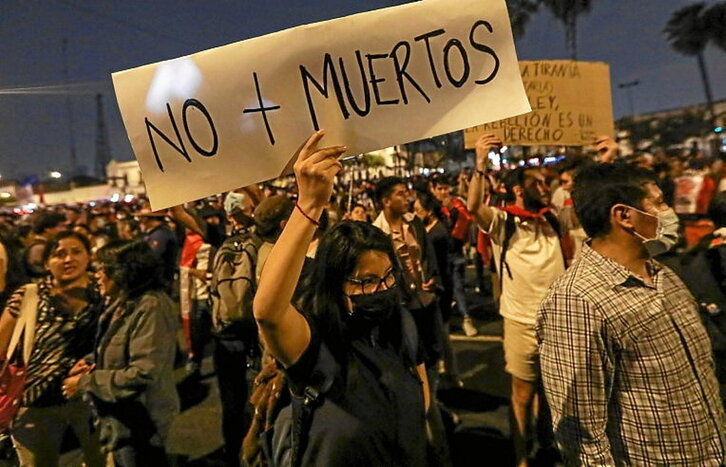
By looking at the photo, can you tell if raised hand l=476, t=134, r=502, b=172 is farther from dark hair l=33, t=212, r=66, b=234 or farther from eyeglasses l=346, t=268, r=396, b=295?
dark hair l=33, t=212, r=66, b=234

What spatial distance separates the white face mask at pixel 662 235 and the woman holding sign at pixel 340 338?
91 cm

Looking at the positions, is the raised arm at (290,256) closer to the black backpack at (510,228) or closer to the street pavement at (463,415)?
the black backpack at (510,228)

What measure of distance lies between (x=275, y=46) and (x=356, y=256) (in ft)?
2.45

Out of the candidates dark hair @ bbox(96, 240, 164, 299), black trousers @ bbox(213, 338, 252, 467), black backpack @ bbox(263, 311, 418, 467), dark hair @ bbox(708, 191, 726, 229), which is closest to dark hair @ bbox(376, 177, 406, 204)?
black trousers @ bbox(213, 338, 252, 467)

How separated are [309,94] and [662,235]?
1.40 m

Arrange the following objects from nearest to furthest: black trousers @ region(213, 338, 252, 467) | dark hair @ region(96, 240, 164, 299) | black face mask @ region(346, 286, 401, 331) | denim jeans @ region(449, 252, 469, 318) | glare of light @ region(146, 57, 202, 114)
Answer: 1. glare of light @ region(146, 57, 202, 114)
2. black face mask @ region(346, 286, 401, 331)
3. dark hair @ region(96, 240, 164, 299)
4. black trousers @ region(213, 338, 252, 467)
5. denim jeans @ region(449, 252, 469, 318)

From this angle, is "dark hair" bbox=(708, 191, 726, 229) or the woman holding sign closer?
the woman holding sign

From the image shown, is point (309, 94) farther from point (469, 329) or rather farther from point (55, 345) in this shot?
point (469, 329)

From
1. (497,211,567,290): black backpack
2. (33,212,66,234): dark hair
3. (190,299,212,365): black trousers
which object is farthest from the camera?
(33,212,66,234): dark hair

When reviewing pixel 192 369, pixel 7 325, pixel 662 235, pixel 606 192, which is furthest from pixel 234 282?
pixel 192 369

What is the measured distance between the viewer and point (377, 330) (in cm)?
195

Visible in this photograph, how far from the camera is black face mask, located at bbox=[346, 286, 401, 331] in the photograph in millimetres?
1889

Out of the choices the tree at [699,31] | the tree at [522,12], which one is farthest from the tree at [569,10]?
the tree at [699,31]

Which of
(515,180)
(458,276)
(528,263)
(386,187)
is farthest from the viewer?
(458,276)
